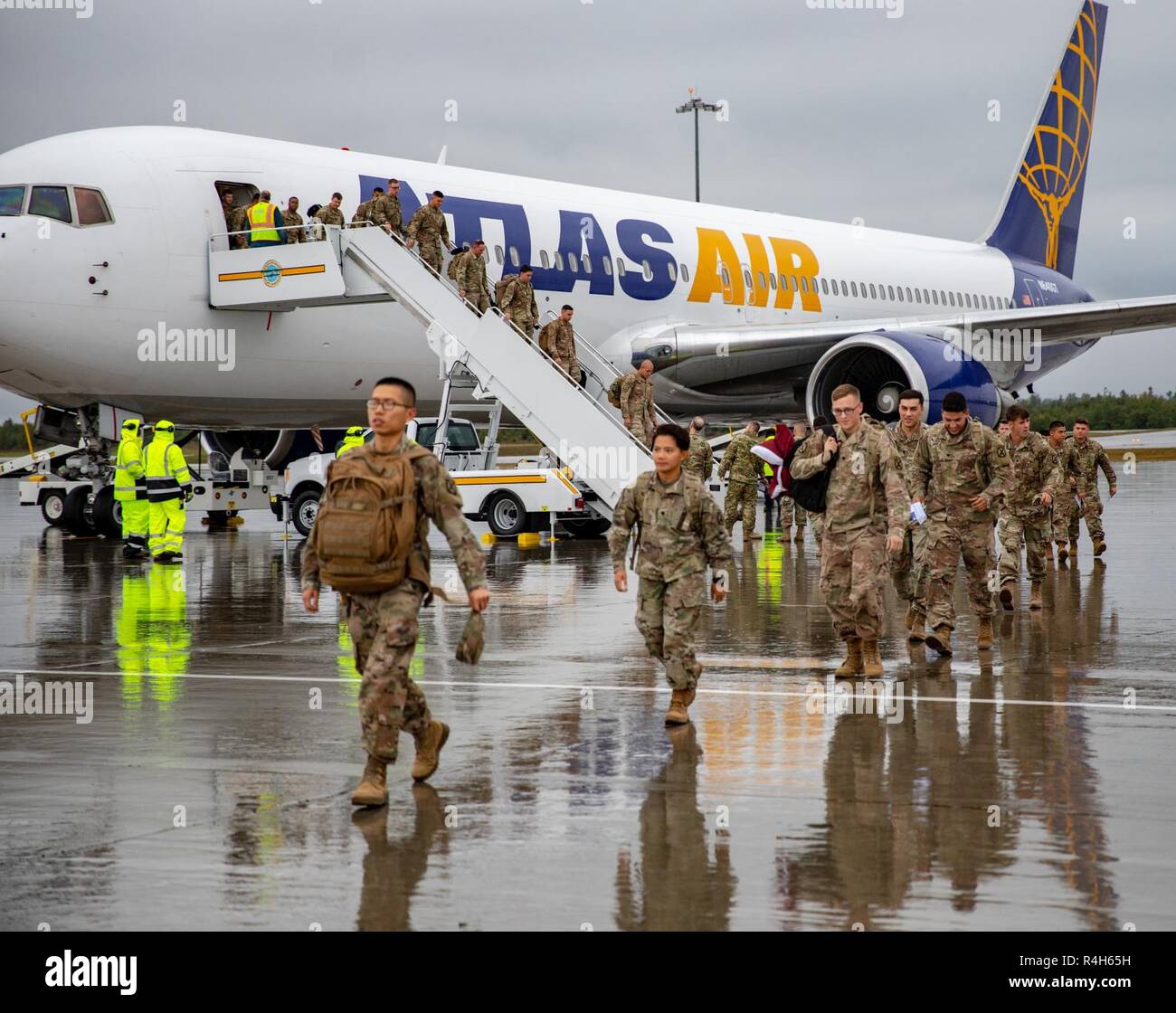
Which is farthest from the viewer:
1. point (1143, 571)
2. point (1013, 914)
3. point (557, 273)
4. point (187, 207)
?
point (557, 273)

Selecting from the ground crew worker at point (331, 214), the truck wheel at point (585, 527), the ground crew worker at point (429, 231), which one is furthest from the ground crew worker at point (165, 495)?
the truck wheel at point (585, 527)

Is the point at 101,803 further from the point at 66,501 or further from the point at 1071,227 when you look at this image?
the point at 1071,227

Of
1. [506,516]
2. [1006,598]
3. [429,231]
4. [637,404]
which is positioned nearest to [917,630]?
[1006,598]

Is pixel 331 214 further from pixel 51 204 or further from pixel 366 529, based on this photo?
pixel 366 529

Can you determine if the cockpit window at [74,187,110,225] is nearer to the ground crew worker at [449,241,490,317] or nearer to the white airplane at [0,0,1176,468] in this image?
the white airplane at [0,0,1176,468]

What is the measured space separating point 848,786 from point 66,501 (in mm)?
18139

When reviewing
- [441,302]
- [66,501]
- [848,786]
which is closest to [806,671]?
[848,786]

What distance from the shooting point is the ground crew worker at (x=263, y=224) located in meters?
17.2

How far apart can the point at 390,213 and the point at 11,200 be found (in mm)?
4184

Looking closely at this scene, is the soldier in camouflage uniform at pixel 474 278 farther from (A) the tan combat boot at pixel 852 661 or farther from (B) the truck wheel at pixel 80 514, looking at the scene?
(A) the tan combat boot at pixel 852 661

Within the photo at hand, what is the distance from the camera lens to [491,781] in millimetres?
6062

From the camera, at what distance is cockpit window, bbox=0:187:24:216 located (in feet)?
53.2

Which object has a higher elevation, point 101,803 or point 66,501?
point 66,501

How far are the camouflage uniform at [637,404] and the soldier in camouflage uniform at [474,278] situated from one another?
6.63 ft
